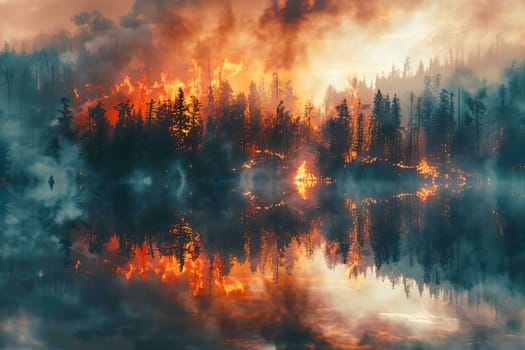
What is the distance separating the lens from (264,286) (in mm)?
21297

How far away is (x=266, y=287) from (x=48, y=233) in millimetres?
20902

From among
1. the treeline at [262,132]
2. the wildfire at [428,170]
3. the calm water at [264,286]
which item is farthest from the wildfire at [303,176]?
the calm water at [264,286]

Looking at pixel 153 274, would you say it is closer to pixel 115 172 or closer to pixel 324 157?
pixel 115 172

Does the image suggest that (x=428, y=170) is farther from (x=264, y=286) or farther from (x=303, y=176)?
(x=264, y=286)

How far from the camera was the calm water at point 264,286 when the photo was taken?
49.6 ft

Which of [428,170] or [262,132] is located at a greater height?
[262,132]

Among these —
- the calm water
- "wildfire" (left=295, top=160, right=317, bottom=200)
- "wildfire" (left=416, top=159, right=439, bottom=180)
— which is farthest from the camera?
"wildfire" (left=295, top=160, right=317, bottom=200)

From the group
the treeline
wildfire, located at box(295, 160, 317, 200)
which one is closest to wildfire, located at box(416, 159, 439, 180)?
the treeline

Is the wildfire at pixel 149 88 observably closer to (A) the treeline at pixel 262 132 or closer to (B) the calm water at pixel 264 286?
(A) the treeline at pixel 262 132

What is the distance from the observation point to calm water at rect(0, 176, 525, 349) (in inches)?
595

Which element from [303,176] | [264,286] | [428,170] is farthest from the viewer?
[303,176]

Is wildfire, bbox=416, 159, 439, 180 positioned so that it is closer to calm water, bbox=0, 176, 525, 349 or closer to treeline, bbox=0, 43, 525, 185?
treeline, bbox=0, 43, 525, 185

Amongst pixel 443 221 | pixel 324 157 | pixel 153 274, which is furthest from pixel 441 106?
pixel 153 274

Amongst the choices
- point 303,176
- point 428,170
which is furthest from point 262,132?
point 428,170
